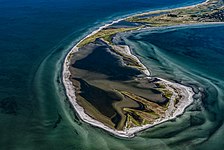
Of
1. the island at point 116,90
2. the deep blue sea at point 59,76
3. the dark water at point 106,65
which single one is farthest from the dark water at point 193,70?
the dark water at point 106,65

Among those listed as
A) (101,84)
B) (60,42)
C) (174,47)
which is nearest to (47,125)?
(101,84)

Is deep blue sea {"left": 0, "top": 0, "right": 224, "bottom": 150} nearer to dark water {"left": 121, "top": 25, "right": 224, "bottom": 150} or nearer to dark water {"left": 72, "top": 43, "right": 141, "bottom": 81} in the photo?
dark water {"left": 121, "top": 25, "right": 224, "bottom": 150}

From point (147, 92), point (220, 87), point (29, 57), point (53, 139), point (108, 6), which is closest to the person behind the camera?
point (53, 139)

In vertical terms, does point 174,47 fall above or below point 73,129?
above

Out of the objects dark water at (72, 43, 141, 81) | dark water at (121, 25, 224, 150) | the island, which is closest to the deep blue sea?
dark water at (121, 25, 224, 150)

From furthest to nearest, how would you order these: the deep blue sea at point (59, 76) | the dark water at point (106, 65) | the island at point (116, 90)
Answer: the dark water at point (106, 65), the island at point (116, 90), the deep blue sea at point (59, 76)

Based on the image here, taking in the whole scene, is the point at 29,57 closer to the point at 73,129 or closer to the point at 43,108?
the point at 43,108

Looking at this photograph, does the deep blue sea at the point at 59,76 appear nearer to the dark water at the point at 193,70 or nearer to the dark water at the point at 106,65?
the dark water at the point at 193,70

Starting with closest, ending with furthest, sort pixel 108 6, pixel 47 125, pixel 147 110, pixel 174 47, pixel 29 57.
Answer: pixel 47 125 → pixel 147 110 → pixel 29 57 → pixel 174 47 → pixel 108 6
